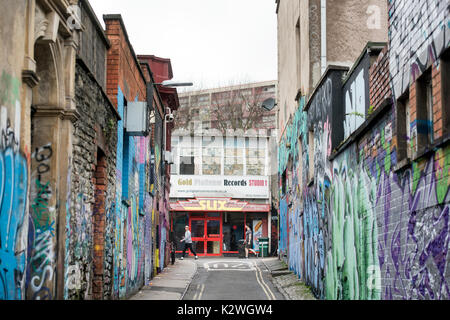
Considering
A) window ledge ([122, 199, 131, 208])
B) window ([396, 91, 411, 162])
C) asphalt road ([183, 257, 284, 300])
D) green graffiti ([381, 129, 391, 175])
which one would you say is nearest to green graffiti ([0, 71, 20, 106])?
window ([396, 91, 411, 162])

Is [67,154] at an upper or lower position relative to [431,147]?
upper

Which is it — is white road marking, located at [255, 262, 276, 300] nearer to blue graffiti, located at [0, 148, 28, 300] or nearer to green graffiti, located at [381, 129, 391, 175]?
green graffiti, located at [381, 129, 391, 175]

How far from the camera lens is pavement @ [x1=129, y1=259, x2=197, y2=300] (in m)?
14.9

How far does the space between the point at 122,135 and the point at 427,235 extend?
8332 millimetres

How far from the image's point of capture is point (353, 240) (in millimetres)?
10266

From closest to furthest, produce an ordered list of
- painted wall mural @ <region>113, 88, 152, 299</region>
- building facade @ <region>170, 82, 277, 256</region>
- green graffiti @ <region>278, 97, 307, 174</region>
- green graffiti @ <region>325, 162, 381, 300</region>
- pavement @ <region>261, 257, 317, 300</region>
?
green graffiti @ <region>325, 162, 381, 300</region> → painted wall mural @ <region>113, 88, 152, 299</region> → pavement @ <region>261, 257, 317, 300</region> → green graffiti @ <region>278, 97, 307, 174</region> → building facade @ <region>170, 82, 277, 256</region>

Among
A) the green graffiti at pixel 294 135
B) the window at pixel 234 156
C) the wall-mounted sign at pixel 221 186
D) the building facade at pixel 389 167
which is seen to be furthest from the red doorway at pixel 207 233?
the building facade at pixel 389 167

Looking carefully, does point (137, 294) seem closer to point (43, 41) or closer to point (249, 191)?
point (43, 41)

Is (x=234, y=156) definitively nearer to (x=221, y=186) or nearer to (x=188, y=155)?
(x=221, y=186)

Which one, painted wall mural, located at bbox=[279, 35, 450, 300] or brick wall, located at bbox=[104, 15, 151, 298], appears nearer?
painted wall mural, located at bbox=[279, 35, 450, 300]

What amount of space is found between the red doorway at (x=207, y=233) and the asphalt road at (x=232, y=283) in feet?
32.1

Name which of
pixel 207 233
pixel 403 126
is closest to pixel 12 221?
pixel 403 126

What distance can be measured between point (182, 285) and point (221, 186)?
799 inches
